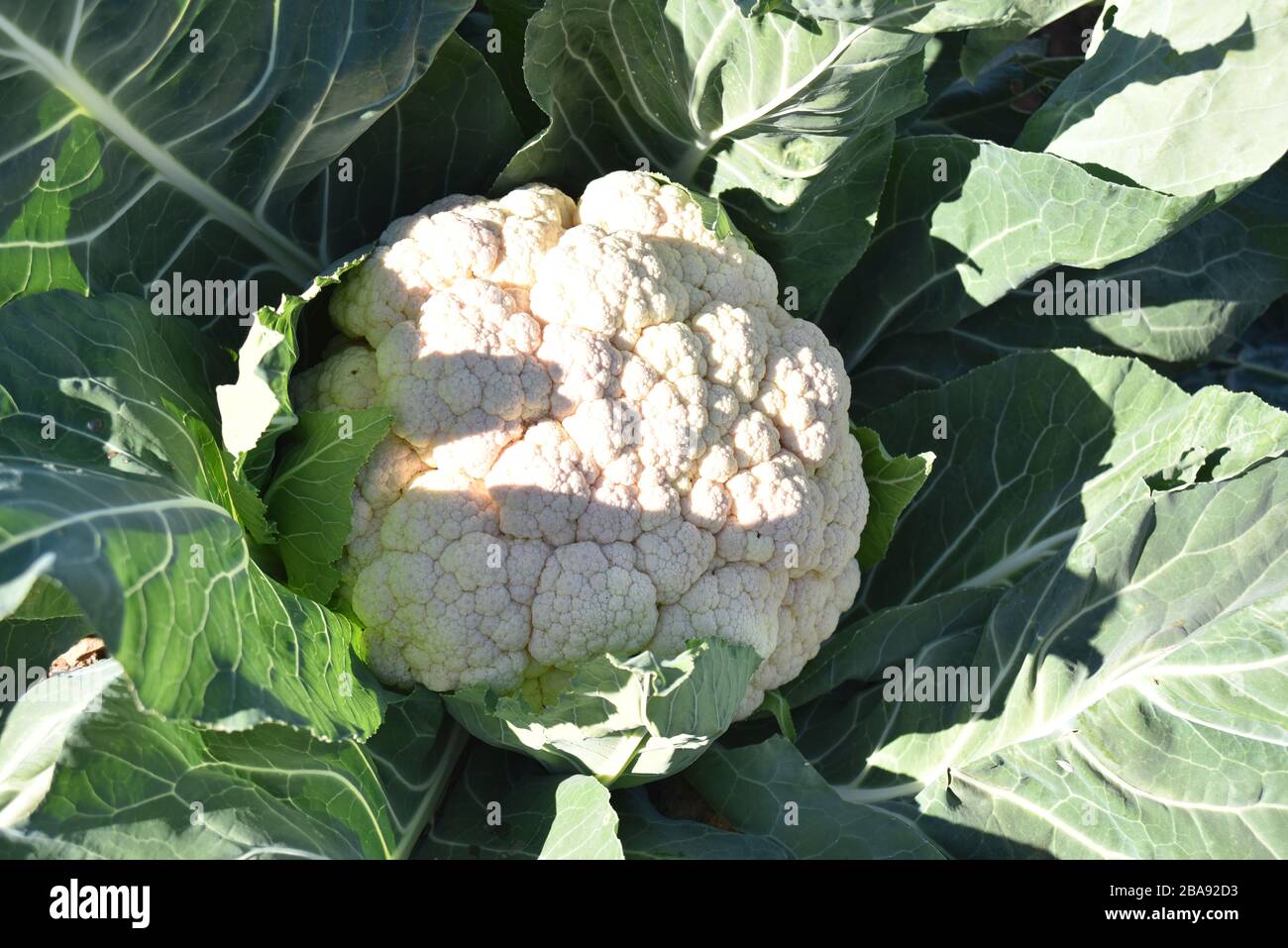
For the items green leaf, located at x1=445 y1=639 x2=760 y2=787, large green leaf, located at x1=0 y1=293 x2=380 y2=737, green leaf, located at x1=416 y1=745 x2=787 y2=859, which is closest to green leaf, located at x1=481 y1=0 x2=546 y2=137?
large green leaf, located at x1=0 y1=293 x2=380 y2=737

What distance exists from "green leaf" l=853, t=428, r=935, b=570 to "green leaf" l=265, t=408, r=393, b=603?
1.39m

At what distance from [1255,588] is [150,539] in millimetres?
2468

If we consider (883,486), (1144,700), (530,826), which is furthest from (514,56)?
(1144,700)

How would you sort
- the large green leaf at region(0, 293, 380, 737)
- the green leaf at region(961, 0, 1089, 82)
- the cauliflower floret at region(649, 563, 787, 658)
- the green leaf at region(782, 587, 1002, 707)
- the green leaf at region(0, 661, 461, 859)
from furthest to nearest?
the green leaf at region(782, 587, 1002, 707)
the cauliflower floret at region(649, 563, 787, 658)
the green leaf at region(961, 0, 1089, 82)
the green leaf at region(0, 661, 461, 859)
the large green leaf at region(0, 293, 380, 737)

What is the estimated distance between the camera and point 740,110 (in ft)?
9.53

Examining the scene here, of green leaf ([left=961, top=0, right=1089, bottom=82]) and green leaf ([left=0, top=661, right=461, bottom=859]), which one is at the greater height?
green leaf ([left=961, top=0, right=1089, bottom=82])

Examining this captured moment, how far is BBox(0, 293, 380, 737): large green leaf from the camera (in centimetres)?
187

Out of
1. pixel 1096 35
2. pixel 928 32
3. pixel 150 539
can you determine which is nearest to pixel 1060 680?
pixel 928 32

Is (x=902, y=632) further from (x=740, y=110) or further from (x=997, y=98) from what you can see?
(x=997, y=98)

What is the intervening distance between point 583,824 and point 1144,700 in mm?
1386

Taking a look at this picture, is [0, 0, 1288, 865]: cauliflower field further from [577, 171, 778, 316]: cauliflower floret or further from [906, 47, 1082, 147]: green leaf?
[906, 47, 1082, 147]: green leaf

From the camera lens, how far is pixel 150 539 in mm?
2016

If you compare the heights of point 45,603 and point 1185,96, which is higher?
point 1185,96

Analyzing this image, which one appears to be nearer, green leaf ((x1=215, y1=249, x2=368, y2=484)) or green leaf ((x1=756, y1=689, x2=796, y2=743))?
green leaf ((x1=215, y1=249, x2=368, y2=484))
